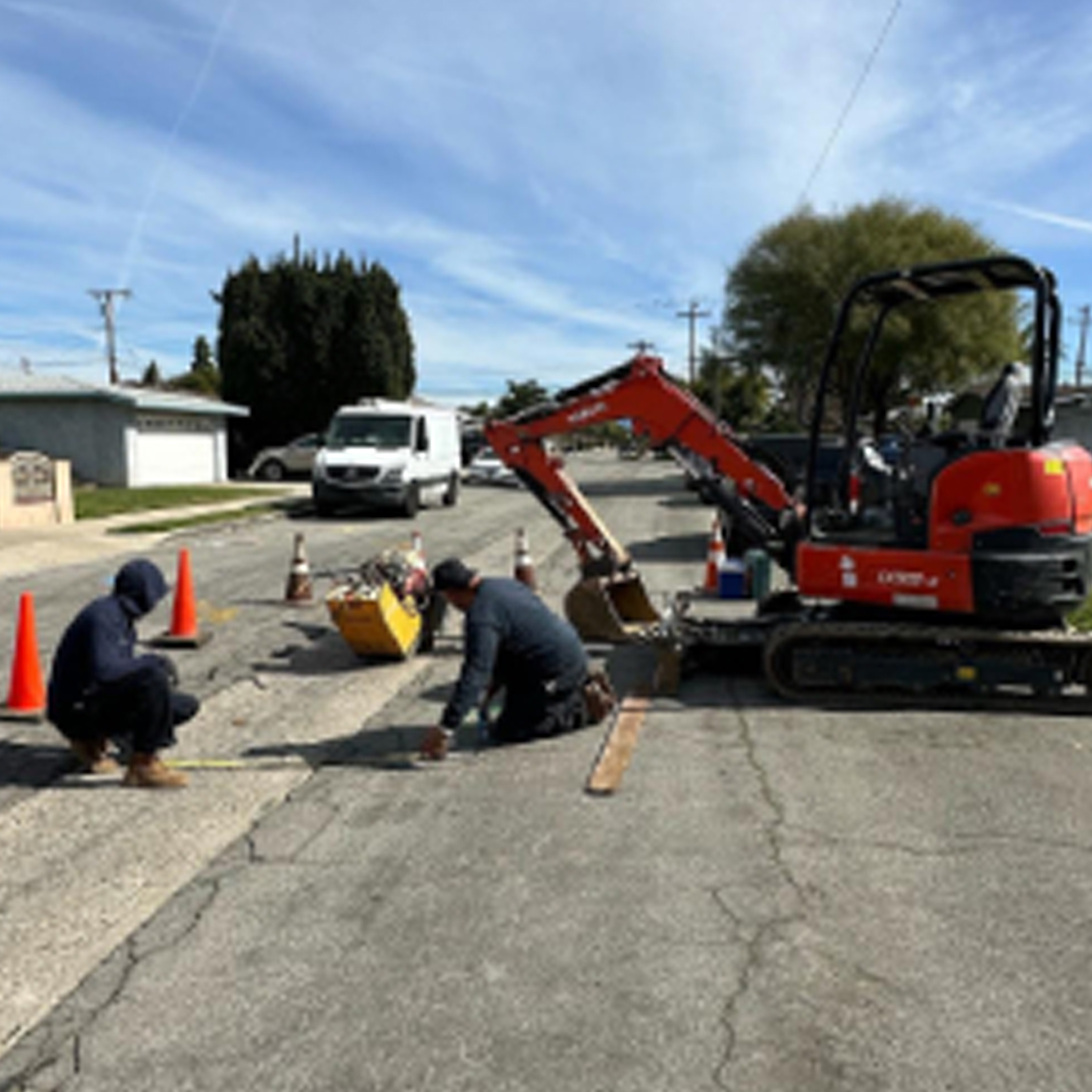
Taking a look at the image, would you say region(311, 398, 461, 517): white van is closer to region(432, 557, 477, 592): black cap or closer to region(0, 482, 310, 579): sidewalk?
region(0, 482, 310, 579): sidewalk

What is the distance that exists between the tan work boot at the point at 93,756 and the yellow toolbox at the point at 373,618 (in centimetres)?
250

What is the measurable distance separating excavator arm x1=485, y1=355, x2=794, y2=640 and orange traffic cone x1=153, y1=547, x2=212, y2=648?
3.00m

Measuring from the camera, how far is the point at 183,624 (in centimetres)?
913

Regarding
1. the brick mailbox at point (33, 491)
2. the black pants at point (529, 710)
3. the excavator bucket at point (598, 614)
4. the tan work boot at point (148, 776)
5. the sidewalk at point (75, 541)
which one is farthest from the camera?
the brick mailbox at point (33, 491)

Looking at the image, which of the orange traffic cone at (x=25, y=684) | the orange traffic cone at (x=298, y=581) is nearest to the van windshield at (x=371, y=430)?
the orange traffic cone at (x=298, y=581)

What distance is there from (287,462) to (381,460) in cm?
1447

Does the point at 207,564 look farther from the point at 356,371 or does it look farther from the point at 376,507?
the point at 356,371

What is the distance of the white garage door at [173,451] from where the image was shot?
30.0m

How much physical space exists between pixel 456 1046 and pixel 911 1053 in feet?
4.48

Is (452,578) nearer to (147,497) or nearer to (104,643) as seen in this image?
(104,643)

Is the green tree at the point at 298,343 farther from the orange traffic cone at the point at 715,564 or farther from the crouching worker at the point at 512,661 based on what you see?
the crouching worker at the point at 512,661

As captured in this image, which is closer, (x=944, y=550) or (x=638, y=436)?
(x=944, y=550)

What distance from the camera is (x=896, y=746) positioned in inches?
241

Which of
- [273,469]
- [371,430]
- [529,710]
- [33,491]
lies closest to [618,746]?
[529,710]
